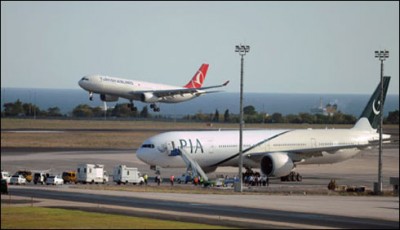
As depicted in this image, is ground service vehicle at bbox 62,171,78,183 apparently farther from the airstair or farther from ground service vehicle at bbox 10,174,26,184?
the airstair

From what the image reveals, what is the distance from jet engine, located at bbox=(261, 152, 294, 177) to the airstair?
23.6 feet

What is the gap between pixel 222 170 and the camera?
103500 millimetres

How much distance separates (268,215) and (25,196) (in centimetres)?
1903

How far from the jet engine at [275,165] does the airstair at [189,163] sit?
7.19 meters

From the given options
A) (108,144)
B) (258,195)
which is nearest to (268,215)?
(258,195)

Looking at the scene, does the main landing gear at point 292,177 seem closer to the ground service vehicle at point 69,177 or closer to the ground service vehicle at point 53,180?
the ground service vehicle at point 69,177

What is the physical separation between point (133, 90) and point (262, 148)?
59.2 m

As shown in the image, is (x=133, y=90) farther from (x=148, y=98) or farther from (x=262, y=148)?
(x=262, y=148)

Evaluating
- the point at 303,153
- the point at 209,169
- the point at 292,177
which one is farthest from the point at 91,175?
the point at 303,153

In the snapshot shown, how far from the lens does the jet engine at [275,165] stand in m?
93.3

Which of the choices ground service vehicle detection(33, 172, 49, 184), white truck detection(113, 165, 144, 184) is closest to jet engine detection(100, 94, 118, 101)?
white truck detection(113, 165, 144, 184)

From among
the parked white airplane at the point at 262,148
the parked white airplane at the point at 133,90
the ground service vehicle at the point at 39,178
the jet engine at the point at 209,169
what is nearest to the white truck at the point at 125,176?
the parked white airplane at the point at 262,148

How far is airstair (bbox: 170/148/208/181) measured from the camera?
288ft

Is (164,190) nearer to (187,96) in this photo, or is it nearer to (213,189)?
(213,189)
